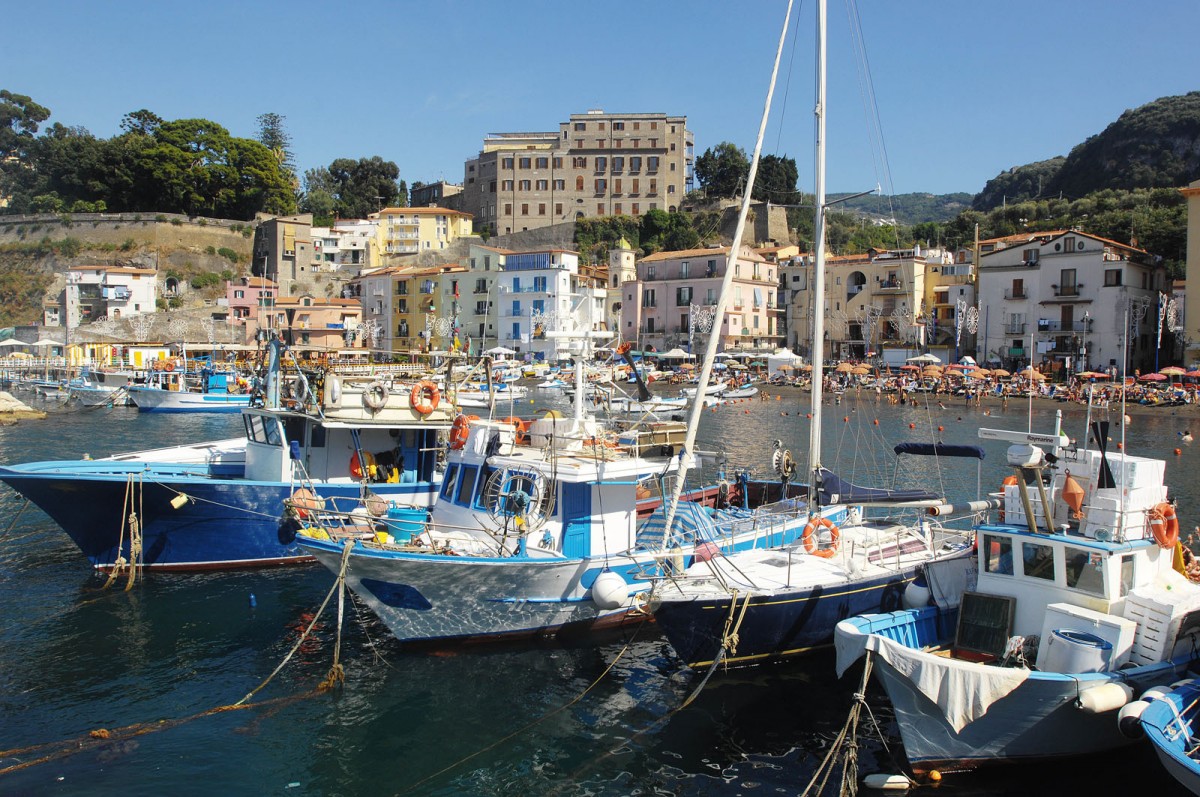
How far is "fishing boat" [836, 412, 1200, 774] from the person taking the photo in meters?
10.2

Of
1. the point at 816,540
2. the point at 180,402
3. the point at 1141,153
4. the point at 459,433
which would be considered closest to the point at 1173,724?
the point at 816,540

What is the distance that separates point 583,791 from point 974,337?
6080 cm

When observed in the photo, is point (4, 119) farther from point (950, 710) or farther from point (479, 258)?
point (950, 710)

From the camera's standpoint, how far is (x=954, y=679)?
33.3 feet

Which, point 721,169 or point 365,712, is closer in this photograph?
point 365,712

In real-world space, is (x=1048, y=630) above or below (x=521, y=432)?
below

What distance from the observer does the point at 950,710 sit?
33.6 ft

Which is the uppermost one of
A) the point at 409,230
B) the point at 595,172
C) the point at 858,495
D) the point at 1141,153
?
the point at 1141,153

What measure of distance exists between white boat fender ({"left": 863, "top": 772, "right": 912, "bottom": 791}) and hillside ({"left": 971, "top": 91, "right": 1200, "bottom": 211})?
93.8 m

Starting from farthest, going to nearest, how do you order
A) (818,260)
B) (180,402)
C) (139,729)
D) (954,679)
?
1. (180,402)
2. (818,260)
3. (139,729)
4. (954,679)

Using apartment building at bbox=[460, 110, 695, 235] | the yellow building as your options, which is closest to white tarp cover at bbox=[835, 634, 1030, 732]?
the yellow building

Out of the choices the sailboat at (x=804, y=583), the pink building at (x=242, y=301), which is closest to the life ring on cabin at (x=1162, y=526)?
the sailboat at (x=804, y=583)

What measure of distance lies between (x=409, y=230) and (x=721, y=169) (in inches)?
1300

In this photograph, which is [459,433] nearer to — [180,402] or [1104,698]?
[1104,698]
